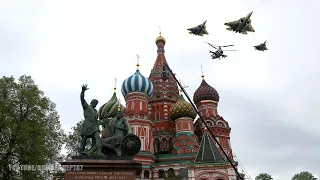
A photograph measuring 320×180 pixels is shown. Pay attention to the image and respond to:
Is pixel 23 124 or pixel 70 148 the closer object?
pixel 23 124

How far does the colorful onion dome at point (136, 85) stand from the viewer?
38.6 m

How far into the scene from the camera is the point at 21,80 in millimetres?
21891

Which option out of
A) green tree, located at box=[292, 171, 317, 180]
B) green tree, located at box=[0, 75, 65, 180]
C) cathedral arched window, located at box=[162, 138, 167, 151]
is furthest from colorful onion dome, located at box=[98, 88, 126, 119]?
green tree, located at box=[292, 171, 317, 180]

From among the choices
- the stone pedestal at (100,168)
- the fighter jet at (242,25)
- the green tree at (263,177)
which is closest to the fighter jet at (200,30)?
the fighter jet at (242,25)

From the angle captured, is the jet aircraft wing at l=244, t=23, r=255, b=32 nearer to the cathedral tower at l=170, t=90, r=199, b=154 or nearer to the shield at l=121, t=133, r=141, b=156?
the shield at l=121, t=133, r=141, b=156

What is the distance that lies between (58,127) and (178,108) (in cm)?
1941

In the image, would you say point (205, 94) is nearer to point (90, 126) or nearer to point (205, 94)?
point (205, 94)

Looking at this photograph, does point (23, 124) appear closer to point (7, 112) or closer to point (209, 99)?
point (7, 112)

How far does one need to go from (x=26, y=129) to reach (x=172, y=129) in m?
25.1

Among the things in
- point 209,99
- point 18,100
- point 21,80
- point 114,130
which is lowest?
point 114,130

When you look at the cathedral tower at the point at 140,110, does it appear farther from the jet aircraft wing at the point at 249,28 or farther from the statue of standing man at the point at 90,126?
the statue of standing man at the point at 90,126

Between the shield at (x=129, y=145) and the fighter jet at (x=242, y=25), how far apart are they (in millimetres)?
11996

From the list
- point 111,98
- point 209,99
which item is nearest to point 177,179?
point 209,99

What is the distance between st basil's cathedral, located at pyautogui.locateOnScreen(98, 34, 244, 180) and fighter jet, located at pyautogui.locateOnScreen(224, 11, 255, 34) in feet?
36.9
